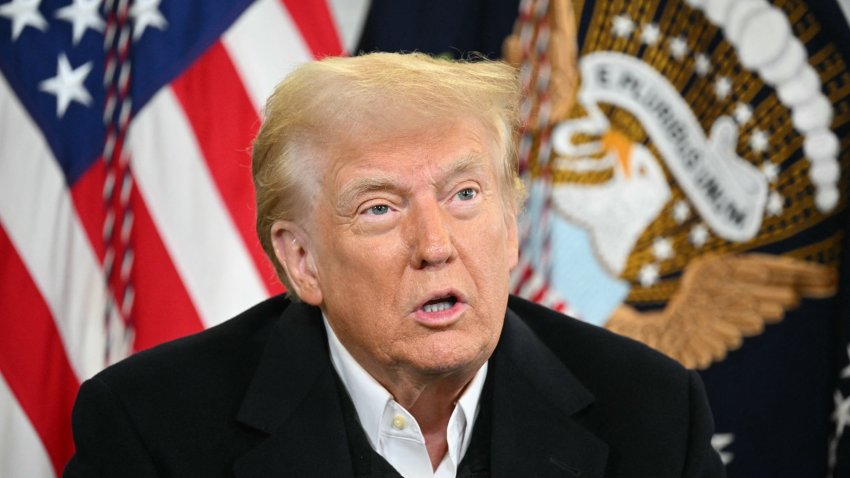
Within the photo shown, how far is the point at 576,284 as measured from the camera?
3.13 metres

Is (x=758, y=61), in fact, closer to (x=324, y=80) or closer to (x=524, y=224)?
(x=524, y=224)

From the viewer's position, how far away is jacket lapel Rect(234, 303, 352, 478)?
1942mm

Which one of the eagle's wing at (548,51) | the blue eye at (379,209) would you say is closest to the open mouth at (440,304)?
the blue eye at (379,209)

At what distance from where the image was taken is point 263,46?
2.94 meters

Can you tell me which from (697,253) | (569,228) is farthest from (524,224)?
(697,253)

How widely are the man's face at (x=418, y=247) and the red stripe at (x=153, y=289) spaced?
1.07 m

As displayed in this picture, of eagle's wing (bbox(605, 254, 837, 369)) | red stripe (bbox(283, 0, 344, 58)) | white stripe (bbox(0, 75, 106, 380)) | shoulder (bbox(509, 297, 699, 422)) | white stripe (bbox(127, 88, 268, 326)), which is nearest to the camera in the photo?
shoulder (bbox(509, 297, 699, 422))

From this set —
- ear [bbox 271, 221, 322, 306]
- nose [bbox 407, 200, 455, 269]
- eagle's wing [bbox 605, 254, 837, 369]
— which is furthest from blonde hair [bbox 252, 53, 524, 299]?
eagle's wing [bbox 605, 254, 837, 369]

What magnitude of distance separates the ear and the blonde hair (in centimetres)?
2

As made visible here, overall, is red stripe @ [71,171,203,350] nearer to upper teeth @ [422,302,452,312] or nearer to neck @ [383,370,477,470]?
neck @ [383,370,477,470]

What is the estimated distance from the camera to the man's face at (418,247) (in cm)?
182

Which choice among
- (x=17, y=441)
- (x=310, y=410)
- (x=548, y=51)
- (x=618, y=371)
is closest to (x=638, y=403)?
(x=618, y=371)

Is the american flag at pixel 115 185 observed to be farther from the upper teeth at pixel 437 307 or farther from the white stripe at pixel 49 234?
the upper teeth at pixel 437 307

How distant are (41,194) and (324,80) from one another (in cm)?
117
